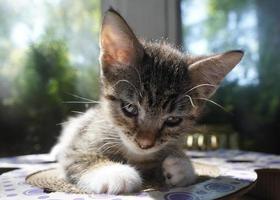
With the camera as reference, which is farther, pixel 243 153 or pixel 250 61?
pixel 250 61

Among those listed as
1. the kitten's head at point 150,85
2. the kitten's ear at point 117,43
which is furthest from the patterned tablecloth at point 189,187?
the kitten's ear at point 117,43

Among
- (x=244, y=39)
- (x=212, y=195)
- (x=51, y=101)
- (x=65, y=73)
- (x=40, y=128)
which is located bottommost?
(x=212, y=195)

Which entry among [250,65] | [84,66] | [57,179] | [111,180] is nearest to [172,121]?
[111,180]

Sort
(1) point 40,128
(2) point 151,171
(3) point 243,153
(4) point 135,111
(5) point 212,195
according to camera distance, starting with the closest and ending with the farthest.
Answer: (5) point 212,195, (4) point 135,111, (2) point 151,171, (3) point 243,153, (1) point 40,128

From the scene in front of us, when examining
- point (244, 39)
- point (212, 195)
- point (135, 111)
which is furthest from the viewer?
point (244, 39)

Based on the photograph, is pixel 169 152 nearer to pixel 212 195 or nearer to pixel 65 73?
pixel 212 195

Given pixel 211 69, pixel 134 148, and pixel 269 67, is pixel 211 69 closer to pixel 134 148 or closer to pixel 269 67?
pixel 134 148

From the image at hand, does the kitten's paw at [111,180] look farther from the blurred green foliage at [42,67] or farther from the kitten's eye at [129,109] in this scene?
the blurred green foliage at [42,67]

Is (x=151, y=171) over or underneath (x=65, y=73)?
underneath

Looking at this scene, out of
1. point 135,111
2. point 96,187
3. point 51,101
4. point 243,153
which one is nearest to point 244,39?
point 243,153
